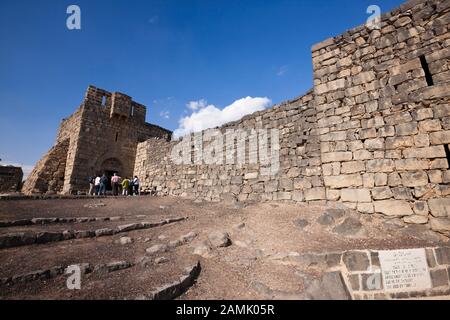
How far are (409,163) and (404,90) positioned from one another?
176 cm

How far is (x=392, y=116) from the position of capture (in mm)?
5363

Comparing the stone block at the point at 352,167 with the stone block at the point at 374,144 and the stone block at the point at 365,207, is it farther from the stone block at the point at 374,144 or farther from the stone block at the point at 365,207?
the stone block at the point at 365,207

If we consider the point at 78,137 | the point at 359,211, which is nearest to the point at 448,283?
the point at 359,211

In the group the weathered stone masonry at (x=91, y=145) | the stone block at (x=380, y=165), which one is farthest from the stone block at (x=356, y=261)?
the weathered stone masonry at (x=91, y=145)

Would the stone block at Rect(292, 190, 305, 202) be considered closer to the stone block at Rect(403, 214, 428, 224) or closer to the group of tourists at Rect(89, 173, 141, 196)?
the stone block at Rect(403, 214, 428, 224)

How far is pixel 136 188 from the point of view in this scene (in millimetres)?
15117

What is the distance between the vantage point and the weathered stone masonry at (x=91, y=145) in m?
15.5

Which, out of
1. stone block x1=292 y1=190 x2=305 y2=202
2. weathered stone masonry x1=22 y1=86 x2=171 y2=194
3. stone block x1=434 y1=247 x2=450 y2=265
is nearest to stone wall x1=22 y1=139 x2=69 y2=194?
weathered stone masonry x1=22 y1=86 x2=171 y2=194

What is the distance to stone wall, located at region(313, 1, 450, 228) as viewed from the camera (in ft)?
15.6

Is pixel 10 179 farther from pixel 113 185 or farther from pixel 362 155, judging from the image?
pixel 362 155

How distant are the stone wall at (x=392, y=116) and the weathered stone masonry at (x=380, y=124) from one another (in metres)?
0.02
